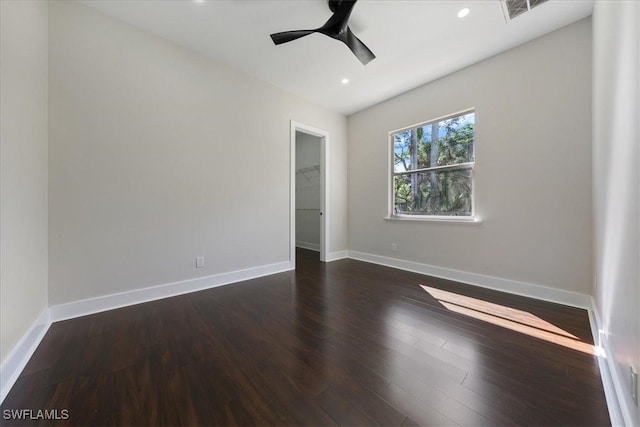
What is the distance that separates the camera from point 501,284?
2713 mm

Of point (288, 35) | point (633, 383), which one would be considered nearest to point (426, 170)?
point (288, 35)

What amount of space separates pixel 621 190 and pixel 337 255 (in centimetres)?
363

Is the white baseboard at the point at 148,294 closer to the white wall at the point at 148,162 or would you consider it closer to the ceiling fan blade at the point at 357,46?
the white wall at the point at 148,162

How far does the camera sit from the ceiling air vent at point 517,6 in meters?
2.03

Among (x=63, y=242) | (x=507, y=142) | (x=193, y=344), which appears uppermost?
(x=507, y=142)

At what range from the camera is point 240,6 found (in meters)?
2.09

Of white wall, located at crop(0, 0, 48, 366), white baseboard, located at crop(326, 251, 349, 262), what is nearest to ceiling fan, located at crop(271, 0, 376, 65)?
white wall, located at crop(0, 0, 48, 366)

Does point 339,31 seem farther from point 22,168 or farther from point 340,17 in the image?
point 22,168

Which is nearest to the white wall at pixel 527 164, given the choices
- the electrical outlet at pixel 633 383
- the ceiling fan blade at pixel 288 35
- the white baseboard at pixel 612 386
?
the white baseboard at pixel 612 386

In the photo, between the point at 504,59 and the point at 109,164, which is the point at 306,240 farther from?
the point at 504,59

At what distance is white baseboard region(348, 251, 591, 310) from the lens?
2277 millimetres

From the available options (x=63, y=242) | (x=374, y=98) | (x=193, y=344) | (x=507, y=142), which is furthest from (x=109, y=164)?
(x=507, y=142)

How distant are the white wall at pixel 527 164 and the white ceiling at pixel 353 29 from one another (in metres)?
0.24

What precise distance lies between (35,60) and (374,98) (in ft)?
12.5
